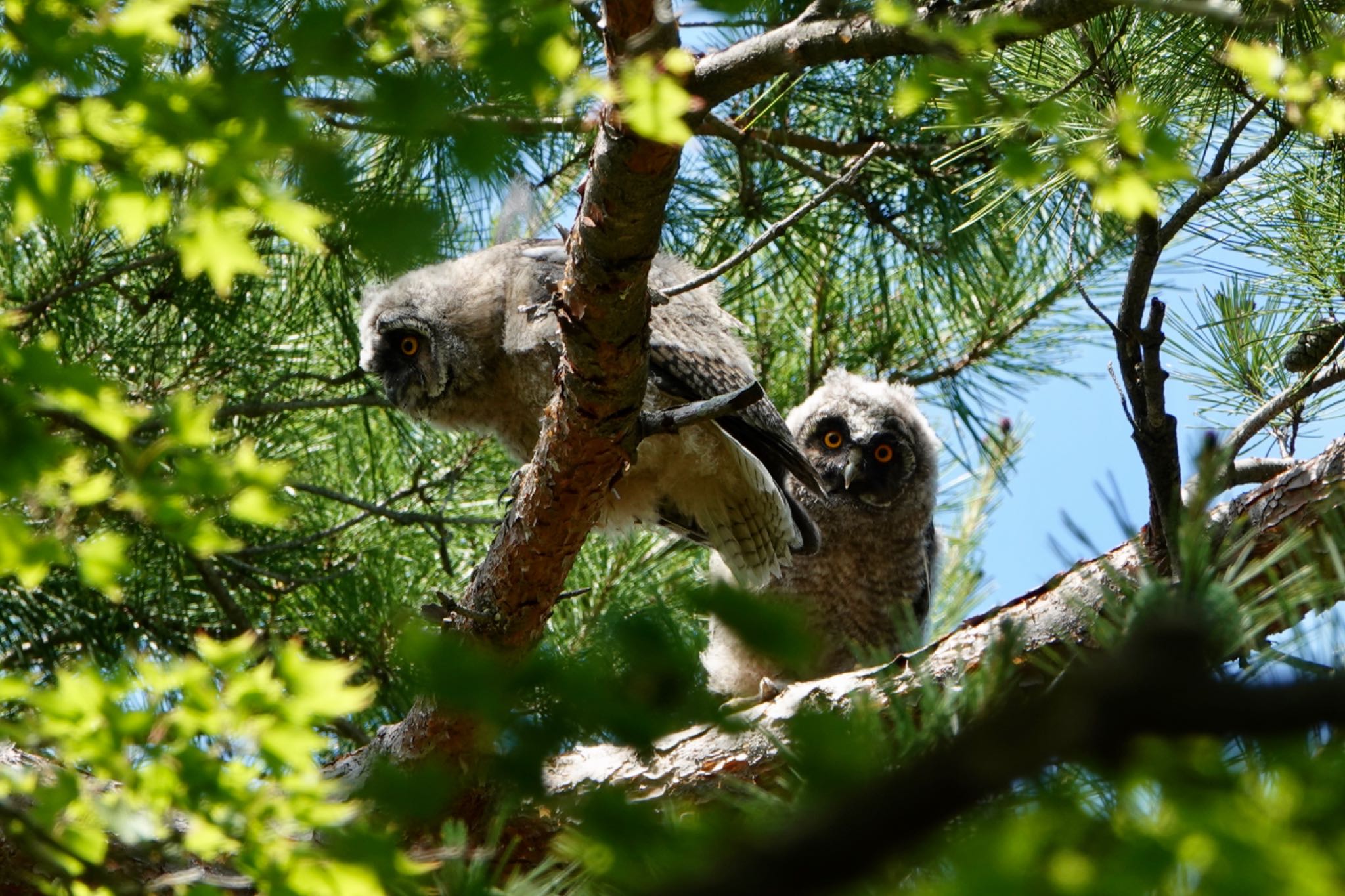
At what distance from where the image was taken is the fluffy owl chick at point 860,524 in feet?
14.7

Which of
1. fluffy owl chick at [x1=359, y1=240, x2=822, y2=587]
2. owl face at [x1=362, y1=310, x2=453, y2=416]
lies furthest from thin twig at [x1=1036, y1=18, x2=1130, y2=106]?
owl face at [x1=362, y1=310, x2=453, y2=416]

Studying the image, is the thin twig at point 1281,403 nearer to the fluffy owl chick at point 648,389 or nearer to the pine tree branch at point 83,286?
the fluffy owl chick at point 648,389

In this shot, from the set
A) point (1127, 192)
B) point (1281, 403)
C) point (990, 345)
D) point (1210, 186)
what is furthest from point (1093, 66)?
point (990, 345)

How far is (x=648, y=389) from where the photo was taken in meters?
3.70

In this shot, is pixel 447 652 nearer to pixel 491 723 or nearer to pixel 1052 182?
pixel 491 723

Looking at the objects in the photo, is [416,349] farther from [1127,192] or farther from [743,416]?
[1127,192]

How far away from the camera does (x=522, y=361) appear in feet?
12.1

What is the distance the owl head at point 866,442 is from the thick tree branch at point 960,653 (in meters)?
1.60

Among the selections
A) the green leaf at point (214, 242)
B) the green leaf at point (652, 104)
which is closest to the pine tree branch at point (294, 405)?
the green leaf at point (214, 242)

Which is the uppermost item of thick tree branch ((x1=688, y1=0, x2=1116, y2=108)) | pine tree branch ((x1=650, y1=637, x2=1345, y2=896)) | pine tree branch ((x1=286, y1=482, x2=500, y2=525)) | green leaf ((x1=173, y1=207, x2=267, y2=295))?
pine tree branch ((x1=286, y1=482, x2=500, y2=525))

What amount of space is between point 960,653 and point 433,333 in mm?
2037

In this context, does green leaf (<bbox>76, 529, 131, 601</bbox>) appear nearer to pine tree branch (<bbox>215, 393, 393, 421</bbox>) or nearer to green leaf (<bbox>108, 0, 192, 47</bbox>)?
green leaf (<bbox>108, 0, 192, 47</bbox>)

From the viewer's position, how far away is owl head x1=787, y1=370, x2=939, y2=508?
→ 178 inches

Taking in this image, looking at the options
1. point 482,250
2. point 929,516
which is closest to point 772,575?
point 929,516
